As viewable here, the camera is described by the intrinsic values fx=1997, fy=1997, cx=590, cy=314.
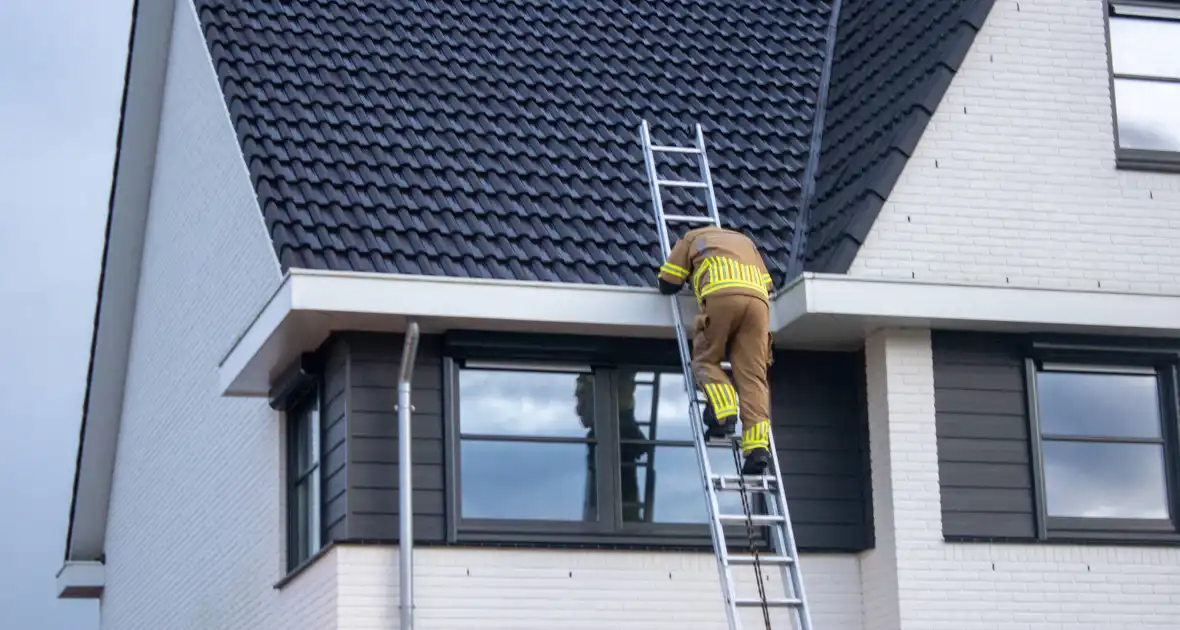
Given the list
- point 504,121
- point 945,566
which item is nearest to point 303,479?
point 504,121

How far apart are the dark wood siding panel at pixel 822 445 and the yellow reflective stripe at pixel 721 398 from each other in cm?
106

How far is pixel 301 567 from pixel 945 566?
145 inches

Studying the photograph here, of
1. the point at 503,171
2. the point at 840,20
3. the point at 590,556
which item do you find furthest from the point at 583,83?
the point at 590,556

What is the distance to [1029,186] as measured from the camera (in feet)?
39.8

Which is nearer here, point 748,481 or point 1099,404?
point 748,481

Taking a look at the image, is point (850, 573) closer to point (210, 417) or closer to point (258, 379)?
point (258, 379)

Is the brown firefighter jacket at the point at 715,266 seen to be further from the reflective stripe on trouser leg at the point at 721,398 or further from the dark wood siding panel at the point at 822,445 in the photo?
the dark wood siding panel at the point at 822,445

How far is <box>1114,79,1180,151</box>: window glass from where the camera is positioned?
41.3 feet

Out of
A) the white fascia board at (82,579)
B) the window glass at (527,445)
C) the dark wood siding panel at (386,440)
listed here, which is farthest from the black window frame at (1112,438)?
the white fascia board at (82,579)

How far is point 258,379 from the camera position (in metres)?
12.3

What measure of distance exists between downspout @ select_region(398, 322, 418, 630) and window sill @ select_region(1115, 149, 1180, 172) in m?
4.57

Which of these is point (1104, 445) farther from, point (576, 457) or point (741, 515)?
point (576, 457)

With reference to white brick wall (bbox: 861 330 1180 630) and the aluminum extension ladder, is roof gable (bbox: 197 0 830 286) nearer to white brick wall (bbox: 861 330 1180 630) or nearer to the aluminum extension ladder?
the aluminum extension ladder

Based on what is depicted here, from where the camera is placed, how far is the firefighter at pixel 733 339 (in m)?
10.7
